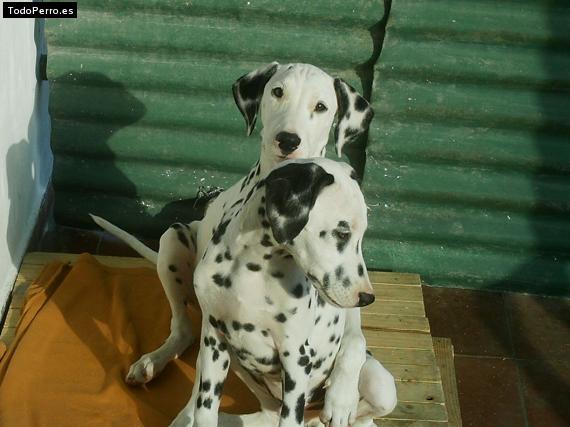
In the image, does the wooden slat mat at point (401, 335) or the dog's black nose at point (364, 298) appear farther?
Answer: the wooden slat mat at point (401, 335)

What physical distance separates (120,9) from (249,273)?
2.58 meters

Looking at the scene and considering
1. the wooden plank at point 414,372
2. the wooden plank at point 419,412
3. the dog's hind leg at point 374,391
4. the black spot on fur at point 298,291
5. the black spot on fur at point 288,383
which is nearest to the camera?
the black spot on fur at point 298,291

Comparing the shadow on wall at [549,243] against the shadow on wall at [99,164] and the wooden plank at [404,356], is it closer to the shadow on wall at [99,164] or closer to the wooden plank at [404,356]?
the wooden plank at [404,356]

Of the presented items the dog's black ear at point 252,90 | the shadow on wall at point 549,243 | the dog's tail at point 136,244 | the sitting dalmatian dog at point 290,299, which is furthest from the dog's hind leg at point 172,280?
the shadow on wall at point 549,243

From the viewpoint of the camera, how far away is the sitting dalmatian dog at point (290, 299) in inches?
134

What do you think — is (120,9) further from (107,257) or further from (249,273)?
(249,273)

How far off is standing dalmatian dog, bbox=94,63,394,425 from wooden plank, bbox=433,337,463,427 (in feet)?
3.75

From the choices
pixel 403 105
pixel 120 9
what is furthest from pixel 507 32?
pixel 120 9

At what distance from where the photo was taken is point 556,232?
19.8 feet

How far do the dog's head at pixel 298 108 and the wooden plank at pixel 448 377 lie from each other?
63.5 inches

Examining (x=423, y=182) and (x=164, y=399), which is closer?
(x=164, y=399)

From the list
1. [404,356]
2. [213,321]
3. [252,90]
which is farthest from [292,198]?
[404,356]

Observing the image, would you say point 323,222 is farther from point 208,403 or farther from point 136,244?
point 136,244

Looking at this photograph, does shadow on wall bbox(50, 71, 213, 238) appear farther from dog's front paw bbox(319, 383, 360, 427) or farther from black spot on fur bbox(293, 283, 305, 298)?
black spot on fur bbox(293, 283, 305, 298)
